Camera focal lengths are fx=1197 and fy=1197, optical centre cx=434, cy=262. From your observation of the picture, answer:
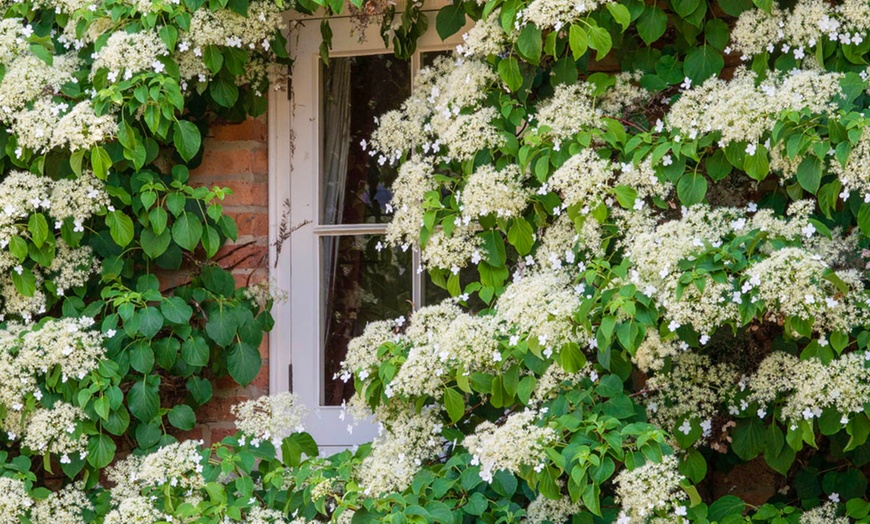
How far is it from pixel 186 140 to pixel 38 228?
0.48m

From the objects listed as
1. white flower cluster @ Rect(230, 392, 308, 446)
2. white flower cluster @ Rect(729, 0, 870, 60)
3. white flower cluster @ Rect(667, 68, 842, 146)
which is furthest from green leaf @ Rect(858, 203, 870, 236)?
white flower cluster @ Rect(230, 392, 308, 446)

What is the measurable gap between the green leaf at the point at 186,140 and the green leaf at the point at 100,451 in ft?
2.70

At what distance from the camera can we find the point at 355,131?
3705mm

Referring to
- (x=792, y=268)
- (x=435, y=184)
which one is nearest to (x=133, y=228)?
(x=435, y=184)

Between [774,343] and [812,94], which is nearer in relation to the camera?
[812,94]

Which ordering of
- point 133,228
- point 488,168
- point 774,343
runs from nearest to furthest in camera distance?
point 774,343, point 488,168, point 133,228

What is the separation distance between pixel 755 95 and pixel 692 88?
0.32 meters

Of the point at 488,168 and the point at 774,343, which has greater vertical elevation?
the point at 488,168

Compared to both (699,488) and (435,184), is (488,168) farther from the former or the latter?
(699,488)

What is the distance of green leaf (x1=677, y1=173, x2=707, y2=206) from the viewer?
291cm

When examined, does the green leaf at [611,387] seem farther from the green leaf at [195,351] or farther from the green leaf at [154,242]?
the green leaf at [154,242]

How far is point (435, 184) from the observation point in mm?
3330

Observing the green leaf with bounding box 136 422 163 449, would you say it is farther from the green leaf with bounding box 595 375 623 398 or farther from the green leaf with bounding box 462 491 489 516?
the green leaf with bounding box 595 375 623 398

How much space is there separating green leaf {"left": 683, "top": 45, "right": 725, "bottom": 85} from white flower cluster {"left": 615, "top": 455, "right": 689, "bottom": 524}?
3.45 feet
